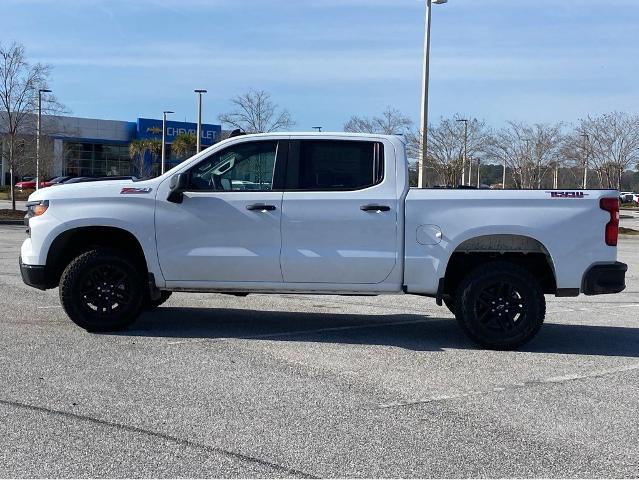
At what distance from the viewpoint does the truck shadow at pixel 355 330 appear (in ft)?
25.4

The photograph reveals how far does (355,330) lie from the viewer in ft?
27.5

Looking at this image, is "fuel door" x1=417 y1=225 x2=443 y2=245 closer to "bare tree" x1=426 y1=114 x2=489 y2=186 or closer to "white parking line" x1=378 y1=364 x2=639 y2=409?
"white parking line" x1=378 y1=364 x2=639 y2=409

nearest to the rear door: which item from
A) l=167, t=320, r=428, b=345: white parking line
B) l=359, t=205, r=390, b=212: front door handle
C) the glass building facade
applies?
l=359, t=205, r=390, b=212: front door handle

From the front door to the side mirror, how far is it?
53 millimetres

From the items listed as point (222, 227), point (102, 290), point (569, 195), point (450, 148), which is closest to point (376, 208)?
point (222, 227)

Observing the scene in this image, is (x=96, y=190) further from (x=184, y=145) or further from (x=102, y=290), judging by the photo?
(x=184, y=145)

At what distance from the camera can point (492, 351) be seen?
7453mm

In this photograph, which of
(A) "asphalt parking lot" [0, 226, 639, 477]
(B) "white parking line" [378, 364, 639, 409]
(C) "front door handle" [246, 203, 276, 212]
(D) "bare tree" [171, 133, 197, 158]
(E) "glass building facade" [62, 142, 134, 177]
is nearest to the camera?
(A) "asphalt parking lot" [0, 226, 639, 477]

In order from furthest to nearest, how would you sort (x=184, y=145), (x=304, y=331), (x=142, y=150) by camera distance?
(x=142, y=150), (x=184, y=145), (x=304, y=331)

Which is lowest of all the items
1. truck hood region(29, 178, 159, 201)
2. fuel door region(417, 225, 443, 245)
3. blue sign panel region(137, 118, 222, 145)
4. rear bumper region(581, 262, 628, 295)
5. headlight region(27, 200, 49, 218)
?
rear bumper region(581, 262, 628, 295)

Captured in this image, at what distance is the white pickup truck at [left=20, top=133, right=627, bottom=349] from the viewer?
24.0 ft

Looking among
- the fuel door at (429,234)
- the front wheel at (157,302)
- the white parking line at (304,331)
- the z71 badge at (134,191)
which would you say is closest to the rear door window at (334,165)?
the fuel door at (429,234)

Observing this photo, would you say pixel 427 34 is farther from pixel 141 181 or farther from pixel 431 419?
pixel 431 419

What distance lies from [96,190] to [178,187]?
0.85 meters
